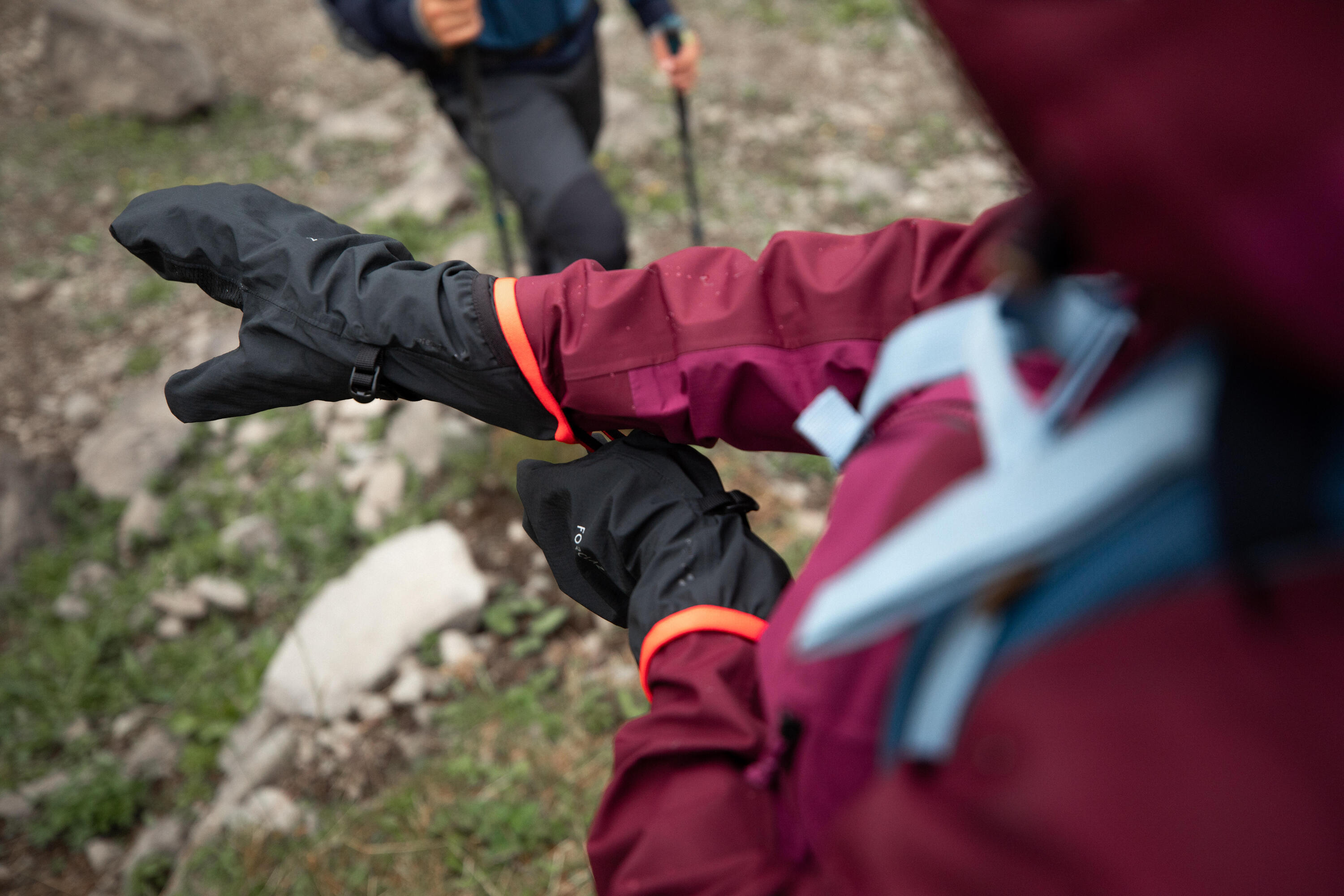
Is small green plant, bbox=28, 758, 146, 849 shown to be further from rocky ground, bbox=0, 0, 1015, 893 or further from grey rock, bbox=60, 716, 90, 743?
grey rock, bbox=60, 716, 90, 743

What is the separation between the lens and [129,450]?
11.9 ft

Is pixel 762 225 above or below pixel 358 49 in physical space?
below

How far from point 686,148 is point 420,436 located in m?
1.59

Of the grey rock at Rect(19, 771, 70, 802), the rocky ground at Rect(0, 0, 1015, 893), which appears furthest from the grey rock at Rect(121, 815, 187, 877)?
the grey rock at Rect(19, 771, 70, 802)

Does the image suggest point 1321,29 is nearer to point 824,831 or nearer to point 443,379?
point 824,831

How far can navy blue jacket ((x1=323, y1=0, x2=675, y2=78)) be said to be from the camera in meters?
2.78

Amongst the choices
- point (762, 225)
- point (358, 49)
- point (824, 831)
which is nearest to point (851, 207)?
point (762, 225)

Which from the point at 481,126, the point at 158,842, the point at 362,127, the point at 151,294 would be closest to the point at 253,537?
the point at 158,842

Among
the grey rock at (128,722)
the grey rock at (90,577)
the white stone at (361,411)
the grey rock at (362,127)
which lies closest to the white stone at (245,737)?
the grey rock at (128,722)

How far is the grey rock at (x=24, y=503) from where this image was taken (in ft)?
11.0

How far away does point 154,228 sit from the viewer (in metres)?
1.39

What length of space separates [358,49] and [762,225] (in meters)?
1.85

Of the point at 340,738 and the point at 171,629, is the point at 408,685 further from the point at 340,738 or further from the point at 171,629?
the point at 171,629

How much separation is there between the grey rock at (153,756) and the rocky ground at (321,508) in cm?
1
